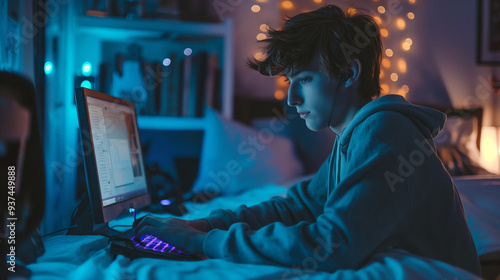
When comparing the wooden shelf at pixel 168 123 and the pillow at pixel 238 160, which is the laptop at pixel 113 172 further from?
the wooden shelf at pixel 168 123

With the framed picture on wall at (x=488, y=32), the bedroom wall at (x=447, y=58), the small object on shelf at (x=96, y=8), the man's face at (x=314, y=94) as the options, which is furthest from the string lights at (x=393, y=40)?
the man's face at (x=314, y=94)

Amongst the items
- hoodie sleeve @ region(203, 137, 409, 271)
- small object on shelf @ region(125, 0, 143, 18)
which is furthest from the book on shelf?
hoodie sleeve @ region(203, 137, 409, 271)

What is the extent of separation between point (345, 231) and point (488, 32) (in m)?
3.02

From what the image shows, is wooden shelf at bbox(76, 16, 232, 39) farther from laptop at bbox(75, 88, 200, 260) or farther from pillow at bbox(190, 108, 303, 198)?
laptop at bbox(75, 88, 200, 260)

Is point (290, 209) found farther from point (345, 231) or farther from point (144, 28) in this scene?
point (144, 28)

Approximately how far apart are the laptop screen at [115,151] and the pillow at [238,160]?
0.59 m

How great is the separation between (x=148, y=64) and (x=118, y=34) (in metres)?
0.25

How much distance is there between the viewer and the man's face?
963 mm

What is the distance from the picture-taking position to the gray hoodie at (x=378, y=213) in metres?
0.67

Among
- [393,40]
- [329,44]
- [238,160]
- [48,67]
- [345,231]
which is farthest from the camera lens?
[393,40]

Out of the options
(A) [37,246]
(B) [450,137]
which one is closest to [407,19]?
(B) [450,137]

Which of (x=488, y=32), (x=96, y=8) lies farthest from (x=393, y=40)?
(x=96, y=8)

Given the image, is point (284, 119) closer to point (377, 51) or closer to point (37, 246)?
point (377, 51)

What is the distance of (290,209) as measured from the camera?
1.10 m
